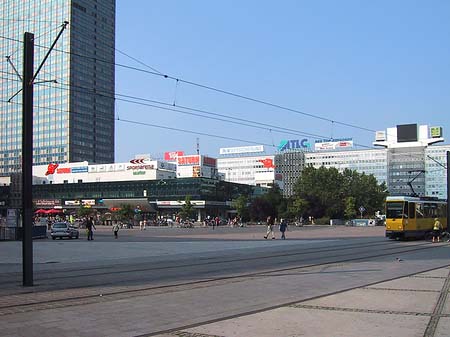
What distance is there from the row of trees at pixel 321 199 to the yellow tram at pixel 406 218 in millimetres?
61621

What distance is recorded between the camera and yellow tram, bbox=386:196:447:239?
3825 cm

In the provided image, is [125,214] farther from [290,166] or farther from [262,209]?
[290,166]

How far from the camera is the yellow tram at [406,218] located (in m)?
38.2

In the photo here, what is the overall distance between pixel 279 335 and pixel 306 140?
186946mm

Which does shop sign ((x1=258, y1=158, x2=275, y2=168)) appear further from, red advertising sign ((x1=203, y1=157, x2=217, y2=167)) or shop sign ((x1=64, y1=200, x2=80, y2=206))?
shop sign ((x1=64, y1=200, x2=80, y2=206))

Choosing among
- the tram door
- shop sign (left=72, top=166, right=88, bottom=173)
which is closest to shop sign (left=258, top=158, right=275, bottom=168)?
shop sign (left=72, top=166, right=88, bottom=173)

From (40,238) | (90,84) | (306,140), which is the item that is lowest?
(40,238)

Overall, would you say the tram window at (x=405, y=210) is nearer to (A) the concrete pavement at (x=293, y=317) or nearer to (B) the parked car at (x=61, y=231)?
(A) the concrete pavement at (x=293, y=317)

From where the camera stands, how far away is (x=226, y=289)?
13.6m

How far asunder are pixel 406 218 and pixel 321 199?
2847 inches

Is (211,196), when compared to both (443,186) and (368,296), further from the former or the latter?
(368,296)

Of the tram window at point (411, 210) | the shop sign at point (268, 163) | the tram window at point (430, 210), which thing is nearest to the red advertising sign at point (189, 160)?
the shop sign at point (268, 163)

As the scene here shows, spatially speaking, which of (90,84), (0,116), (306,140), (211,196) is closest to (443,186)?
(306,140)

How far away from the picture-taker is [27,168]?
47.1 ft
